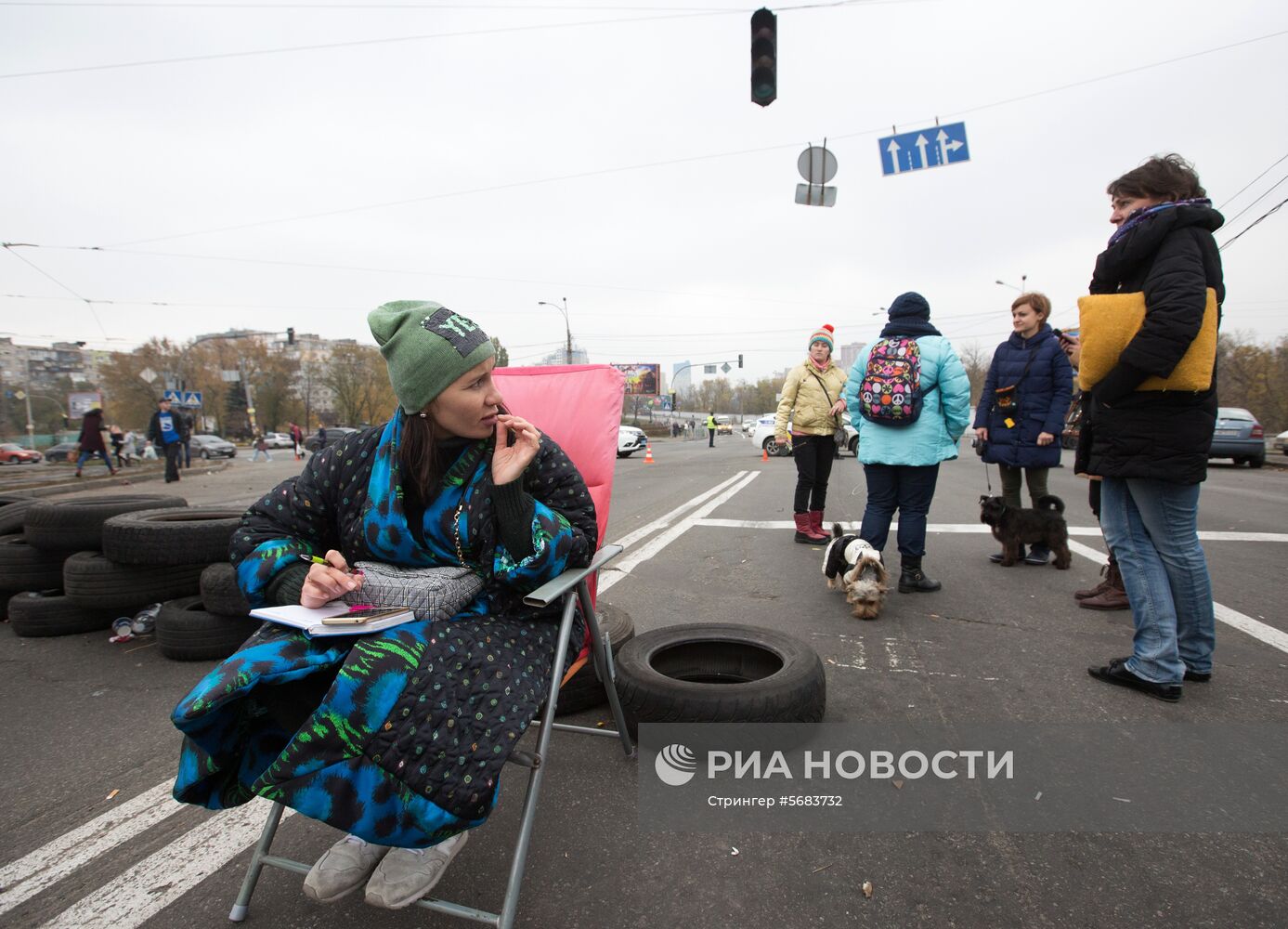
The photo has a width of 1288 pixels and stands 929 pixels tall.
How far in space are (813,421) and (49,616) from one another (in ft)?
18.7

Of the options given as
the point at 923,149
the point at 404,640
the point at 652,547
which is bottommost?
the point at 652,547

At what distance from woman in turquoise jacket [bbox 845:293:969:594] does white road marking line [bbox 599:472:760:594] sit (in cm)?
185

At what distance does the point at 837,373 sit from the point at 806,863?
5.09 metres

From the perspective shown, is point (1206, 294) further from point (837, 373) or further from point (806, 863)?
point (837, 373)

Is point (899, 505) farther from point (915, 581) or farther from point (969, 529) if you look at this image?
point (969, 529)

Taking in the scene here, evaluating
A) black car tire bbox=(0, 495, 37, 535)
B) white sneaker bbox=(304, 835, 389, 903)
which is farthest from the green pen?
black car tire bbox=(0, 495, 37, 535)

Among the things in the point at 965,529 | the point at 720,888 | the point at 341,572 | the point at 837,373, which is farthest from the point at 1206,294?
the point at 965,529

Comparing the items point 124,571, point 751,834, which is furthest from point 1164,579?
point 124,571

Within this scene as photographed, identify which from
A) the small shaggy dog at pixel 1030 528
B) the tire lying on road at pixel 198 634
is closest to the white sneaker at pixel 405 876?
the tire lying on road at pixel 198 634

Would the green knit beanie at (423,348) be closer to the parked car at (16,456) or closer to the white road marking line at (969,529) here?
the white road marking line at (969,529)

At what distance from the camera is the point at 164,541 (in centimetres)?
359

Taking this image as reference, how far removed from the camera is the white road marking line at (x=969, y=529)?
6.04 metres

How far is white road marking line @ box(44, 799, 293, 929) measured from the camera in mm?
1696

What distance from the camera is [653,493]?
422 inches
